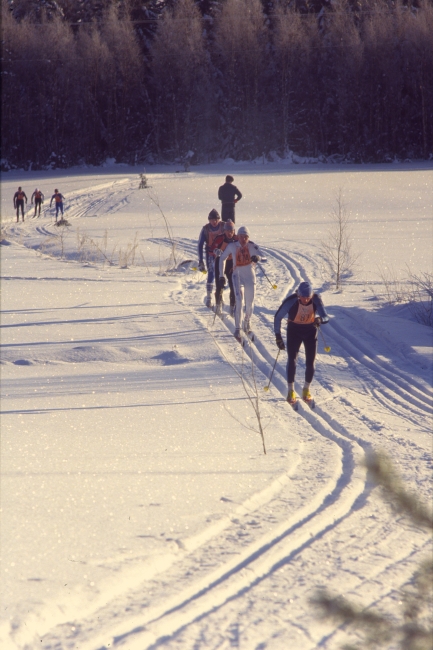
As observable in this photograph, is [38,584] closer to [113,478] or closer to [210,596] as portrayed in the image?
[210,596]

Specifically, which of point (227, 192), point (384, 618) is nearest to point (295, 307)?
point (384, 618)

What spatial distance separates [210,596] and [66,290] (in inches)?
445

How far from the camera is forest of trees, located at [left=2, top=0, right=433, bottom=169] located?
171ft

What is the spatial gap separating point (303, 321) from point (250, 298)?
2767mm

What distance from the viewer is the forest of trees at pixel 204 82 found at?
52.1m

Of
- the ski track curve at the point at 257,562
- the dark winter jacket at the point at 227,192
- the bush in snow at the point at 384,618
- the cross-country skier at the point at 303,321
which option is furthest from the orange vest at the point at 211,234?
the bush in snow at the point at 384,618

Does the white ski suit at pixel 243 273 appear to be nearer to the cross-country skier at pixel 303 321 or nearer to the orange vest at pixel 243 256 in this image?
the orange vest at pixel 243 256

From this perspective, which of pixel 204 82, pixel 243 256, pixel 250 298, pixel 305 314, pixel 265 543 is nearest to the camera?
pixel 265 543

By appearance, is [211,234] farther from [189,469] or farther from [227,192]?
[189,469]

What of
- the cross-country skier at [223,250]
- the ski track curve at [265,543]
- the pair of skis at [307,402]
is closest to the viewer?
the ski track curve at [265,543]

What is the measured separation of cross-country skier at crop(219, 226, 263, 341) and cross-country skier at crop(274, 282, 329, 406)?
2.42m

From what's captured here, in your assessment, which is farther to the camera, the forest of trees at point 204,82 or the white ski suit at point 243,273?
the forest of trees at point 204,82

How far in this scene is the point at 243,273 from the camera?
401 inches

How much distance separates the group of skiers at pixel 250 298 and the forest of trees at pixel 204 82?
42431 mm
